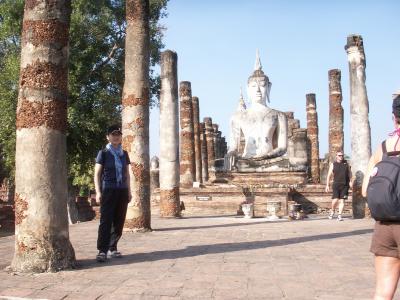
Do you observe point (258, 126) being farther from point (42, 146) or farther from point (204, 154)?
point (42, 146)

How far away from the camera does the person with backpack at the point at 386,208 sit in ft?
8.75

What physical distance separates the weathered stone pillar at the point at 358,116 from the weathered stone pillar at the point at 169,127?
4.16 metres

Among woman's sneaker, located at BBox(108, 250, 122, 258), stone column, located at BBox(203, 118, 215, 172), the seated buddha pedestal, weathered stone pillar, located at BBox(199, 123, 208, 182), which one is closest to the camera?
woman's sneaker, located at BBox(108, 250, 122, 258)

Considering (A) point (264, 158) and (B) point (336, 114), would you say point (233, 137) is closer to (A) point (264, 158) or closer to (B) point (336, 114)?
(A) point (264, 158)

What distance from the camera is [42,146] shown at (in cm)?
475

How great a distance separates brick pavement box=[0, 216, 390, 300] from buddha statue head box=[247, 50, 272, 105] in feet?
39.3

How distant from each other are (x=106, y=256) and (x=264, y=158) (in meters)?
12.8

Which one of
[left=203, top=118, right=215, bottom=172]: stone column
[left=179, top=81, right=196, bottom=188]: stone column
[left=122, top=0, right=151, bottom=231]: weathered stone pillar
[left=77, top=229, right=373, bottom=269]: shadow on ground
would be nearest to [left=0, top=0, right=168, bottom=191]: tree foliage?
[left=179, top=81, right=196, bottom=188]: stone column

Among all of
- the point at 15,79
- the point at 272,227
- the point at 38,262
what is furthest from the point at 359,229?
the point at 15,79

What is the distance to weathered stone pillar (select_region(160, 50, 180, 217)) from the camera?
11672 mm

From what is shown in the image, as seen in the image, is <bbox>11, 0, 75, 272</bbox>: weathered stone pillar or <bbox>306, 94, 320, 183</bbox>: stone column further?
<bbox>306, 94, 320, 183</bbox>: stone column

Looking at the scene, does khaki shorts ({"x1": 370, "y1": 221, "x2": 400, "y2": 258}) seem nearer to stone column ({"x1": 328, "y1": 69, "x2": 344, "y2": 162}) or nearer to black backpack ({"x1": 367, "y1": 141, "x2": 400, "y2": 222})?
black backpack ({"x1": 367, "y1": 141, "x2": 400, "y2": 222})

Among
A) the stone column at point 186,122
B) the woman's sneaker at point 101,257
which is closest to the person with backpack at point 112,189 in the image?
the woman's sneaker at point 101,257

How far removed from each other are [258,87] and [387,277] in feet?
54.8
